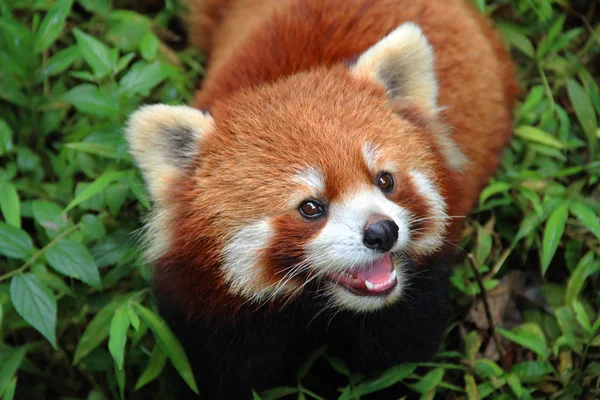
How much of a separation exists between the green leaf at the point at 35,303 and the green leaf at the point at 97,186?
1.31 feet

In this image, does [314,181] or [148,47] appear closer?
[314,181]

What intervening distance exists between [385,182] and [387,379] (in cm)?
88

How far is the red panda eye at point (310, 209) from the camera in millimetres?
2551

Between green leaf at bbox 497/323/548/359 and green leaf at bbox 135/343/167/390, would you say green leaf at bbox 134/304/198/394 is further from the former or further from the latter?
green leaf at bbox 497/323/548/359

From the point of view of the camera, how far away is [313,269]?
2.58 meters

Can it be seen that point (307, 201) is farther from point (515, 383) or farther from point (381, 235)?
point (515, 383)

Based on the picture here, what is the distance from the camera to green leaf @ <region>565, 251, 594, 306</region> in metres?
3.33

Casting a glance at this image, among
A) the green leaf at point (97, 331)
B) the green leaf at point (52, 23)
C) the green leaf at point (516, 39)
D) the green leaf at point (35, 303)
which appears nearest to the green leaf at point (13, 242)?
the green leaf at point (35, 303)

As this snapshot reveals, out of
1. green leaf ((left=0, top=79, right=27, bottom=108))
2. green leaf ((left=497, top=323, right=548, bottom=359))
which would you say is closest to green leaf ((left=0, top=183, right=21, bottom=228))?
green leaf ((left=0, top=79, right=27, bottom=108))

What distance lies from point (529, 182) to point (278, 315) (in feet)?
4.99

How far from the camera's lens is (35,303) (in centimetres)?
281

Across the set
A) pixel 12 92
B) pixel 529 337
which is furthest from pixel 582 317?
pixel 12 92

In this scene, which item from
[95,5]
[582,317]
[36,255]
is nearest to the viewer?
[36,255]

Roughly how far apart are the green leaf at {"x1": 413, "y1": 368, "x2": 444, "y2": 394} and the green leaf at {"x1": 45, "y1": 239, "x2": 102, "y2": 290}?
133cm
